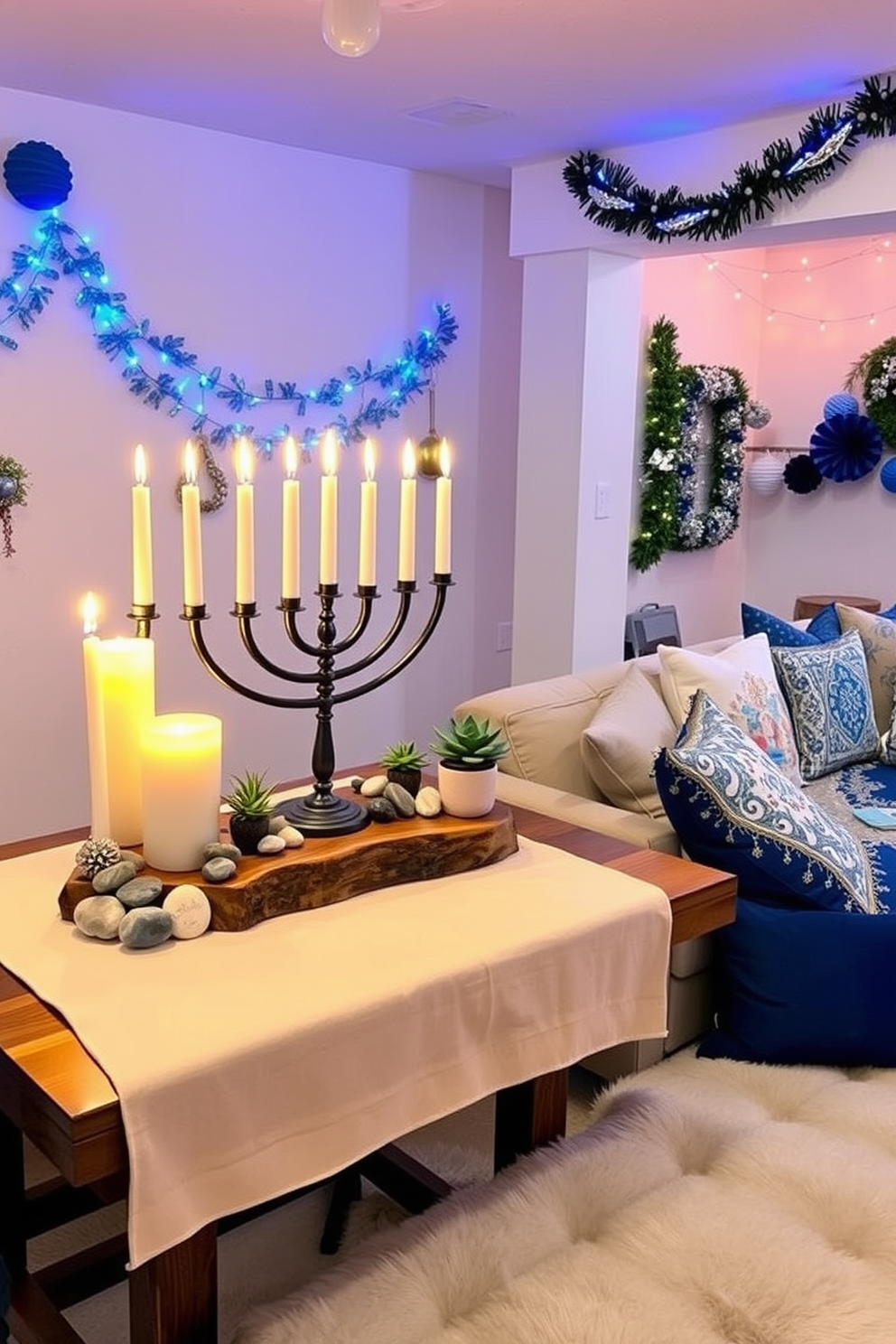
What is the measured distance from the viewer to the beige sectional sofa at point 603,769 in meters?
2.41

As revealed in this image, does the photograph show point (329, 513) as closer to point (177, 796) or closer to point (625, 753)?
point (177, 796)

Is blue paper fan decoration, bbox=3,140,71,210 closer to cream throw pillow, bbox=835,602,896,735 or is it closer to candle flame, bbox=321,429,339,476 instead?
candle flame, bbox=321,429,339,476

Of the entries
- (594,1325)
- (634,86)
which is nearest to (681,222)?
(634,86)

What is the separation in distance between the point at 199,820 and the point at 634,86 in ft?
8.03

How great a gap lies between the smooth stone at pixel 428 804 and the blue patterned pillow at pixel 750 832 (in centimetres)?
61

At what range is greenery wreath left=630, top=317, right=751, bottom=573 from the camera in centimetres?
465

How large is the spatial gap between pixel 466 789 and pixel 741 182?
248 centimetres

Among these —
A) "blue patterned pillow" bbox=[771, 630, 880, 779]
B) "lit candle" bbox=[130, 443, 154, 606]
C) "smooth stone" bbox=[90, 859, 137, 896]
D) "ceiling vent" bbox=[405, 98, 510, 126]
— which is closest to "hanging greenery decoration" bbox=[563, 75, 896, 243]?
"ceiling vent" bbox=[405, 98, 510, 126]

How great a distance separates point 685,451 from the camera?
4793mm

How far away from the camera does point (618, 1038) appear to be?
5.43ft

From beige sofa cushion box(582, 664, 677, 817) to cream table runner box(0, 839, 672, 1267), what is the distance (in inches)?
32.0

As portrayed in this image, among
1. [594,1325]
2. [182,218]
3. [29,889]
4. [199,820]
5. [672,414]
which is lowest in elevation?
[594,1325]

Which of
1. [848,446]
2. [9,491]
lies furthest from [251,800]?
[848,446]

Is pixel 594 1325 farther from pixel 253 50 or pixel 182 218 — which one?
pixel 182 218
